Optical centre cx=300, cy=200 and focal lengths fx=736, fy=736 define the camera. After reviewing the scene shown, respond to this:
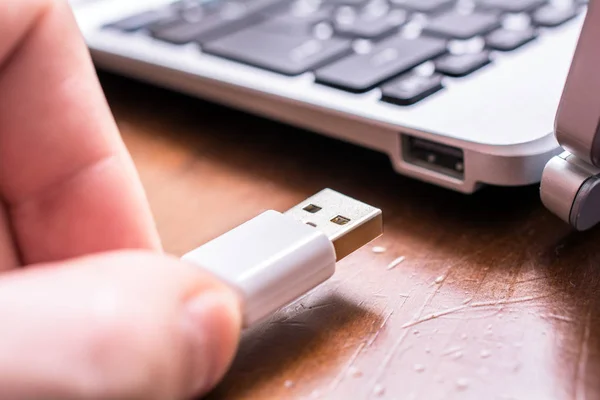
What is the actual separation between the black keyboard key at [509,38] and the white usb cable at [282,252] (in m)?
0.19

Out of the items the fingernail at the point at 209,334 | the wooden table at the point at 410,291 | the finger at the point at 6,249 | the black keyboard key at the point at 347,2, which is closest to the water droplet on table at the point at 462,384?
the wooden table at the point at 410,291

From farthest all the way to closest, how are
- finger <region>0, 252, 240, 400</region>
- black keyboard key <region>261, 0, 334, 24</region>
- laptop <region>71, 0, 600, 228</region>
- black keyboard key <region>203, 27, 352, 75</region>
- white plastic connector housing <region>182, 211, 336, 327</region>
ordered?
black keyboard key <region>261, 0, 334, 24</region>
black keyboard key <region>203, 27, 352, 75</region>
laptop <region>71, 0, 600, 228</region>
white plastic connector housing <region>182, 211, 336, 327</region>
finger <region>0, 252, 240, 400</region>

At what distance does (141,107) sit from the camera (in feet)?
2.06

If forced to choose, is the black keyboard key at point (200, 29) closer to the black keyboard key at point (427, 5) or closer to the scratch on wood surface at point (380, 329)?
the black keyboard key at point (427, 5)

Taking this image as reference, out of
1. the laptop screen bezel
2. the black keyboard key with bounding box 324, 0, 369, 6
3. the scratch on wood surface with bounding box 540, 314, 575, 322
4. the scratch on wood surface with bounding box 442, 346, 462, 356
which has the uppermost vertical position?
the laptop screen bezel

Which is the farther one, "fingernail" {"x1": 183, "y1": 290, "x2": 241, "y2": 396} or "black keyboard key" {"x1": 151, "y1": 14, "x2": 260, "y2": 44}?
"black keyboard key" {"x1": 151, "y1": 14, "x2": 260, "y2": 44}

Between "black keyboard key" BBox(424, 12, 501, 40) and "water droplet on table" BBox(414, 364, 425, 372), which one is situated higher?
"black keyboard key" BBox(424, 12, 501, 40)

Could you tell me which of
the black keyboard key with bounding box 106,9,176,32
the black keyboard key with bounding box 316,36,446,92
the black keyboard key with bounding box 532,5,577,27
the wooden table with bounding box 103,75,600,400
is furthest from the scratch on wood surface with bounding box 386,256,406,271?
the black keyboard key with bounding box 106,9,176,32

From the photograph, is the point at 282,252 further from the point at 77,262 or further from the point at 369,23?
the point at 369,23

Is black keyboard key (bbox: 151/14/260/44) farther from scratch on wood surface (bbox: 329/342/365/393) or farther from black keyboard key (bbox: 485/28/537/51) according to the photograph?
scratch on wood surface (bbox: 329/342/365/393)

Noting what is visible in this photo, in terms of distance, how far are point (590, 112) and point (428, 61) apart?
0.18m

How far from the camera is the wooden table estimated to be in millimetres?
289

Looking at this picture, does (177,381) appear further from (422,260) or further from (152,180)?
(152,180)

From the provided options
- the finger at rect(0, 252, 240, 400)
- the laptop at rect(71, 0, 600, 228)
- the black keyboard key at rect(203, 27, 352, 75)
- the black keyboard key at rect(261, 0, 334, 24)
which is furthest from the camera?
the black keyboard key at rect(261, 0, 334, 24)
